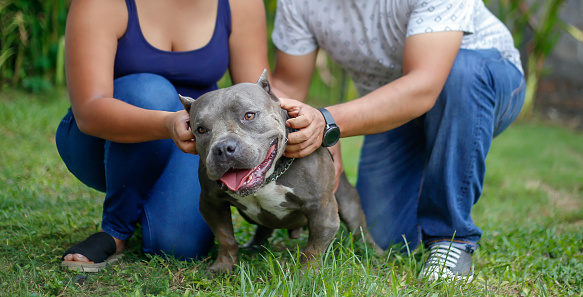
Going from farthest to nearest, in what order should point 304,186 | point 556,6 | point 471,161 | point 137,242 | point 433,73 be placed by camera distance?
point 556,6 < point 137,242 < point 471,161 < point 433,73 < point 304,186

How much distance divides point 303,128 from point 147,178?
995 mm

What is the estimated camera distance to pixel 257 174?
1.93 metres

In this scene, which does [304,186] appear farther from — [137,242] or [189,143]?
[137,242]

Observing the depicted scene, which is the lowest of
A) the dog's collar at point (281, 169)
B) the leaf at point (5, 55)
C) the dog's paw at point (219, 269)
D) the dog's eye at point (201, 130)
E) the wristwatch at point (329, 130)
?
the leaf at point (5, 55)

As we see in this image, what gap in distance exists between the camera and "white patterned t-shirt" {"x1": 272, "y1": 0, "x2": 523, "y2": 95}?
2609mm

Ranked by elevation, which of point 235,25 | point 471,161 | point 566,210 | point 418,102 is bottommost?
point 566,210

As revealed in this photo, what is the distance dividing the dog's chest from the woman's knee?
64cm

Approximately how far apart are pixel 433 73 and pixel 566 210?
2102 millimetres

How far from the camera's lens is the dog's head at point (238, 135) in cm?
182

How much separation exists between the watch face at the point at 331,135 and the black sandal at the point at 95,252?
110cm

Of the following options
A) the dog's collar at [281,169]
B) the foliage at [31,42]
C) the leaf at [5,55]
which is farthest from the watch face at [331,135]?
the leaf at [5,55]

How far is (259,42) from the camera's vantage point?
281 centimetres

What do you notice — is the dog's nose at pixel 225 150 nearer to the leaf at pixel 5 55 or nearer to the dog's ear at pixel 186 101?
the dog's ear at pixel 186 101

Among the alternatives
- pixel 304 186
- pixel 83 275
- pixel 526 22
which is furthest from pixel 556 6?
pixel 83 275
